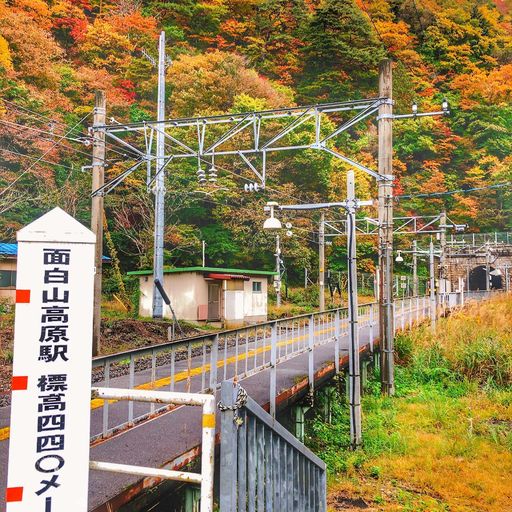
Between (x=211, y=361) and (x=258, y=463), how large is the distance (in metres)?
2.53

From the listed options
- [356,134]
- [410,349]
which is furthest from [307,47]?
[410,349]

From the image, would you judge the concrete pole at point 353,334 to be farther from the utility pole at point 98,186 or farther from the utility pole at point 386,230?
the utility pole at point 98,186

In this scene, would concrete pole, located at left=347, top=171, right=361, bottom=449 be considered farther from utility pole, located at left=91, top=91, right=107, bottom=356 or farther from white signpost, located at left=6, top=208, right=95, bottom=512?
utility pole, located at left=91, top=91, right=107, bottom=356

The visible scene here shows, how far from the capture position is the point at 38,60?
28.7 meters

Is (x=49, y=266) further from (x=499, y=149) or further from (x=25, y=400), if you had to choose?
(x=499, y=149)

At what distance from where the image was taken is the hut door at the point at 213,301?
2281cm

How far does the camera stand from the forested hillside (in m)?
28.3

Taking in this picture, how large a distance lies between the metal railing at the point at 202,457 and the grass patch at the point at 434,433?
407cm

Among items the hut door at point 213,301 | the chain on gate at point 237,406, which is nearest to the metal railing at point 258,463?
the chain on gate at point 237,406

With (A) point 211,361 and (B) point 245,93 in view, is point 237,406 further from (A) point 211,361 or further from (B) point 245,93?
(B) point 245,93

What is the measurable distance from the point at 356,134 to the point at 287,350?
3711cm

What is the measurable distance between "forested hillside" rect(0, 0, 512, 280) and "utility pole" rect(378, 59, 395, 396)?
11.4 meters

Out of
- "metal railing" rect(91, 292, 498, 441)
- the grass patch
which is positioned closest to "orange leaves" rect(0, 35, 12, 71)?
"metal railing" rect(91, 292, 498, 441)

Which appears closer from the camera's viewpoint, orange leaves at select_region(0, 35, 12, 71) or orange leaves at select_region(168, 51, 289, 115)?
orange leaves at select_region(0, 35, 12, 71)
